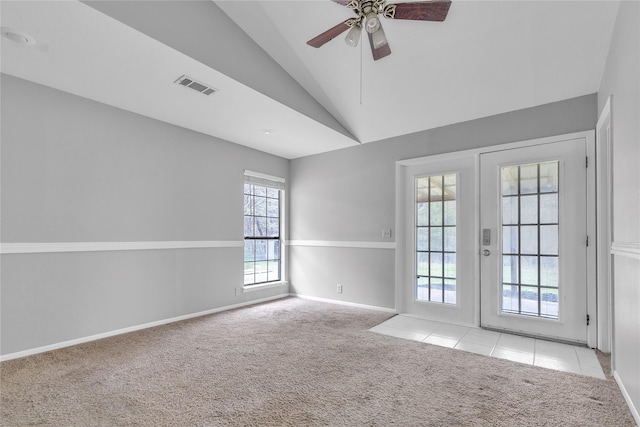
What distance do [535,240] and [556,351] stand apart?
1069 millimetres

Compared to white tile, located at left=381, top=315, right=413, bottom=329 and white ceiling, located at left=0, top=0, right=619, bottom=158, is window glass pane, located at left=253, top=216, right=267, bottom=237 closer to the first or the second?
white ceiling, located at left=0, top=0, right=619, bottom=158

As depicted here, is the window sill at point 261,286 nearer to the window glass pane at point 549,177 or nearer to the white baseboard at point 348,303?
the white baseboard at point 348,303

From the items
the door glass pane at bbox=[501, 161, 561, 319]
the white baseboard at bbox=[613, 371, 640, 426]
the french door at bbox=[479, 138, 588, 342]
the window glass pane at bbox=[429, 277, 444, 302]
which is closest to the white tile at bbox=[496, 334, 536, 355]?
the french door at bbox=[479, 138, 588, 342]

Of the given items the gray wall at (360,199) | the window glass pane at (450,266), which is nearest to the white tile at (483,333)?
the window glass pane at (450,266)

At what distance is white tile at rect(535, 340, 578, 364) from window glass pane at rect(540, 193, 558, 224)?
1.20 meters

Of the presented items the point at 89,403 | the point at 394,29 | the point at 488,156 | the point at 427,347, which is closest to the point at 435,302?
the point at 427,347

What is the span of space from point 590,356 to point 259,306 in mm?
3781

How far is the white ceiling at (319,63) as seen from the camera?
2.34 metres

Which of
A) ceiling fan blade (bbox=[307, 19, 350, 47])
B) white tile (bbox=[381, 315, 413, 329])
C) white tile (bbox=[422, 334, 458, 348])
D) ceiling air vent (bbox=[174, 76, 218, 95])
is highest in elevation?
ceiling fan blade (bbox=[307, 19, 350, 47])

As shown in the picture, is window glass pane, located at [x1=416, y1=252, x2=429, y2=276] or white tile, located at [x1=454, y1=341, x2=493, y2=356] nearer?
white tile, located at [x1=454, y1=341, x2=493, y2=356]

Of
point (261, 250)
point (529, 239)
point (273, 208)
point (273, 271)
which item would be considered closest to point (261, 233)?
point (261, 250)

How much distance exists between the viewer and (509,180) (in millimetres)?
3479

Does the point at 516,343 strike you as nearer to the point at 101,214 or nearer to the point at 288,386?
the point at 288,386

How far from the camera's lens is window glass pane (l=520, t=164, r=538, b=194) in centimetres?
333
